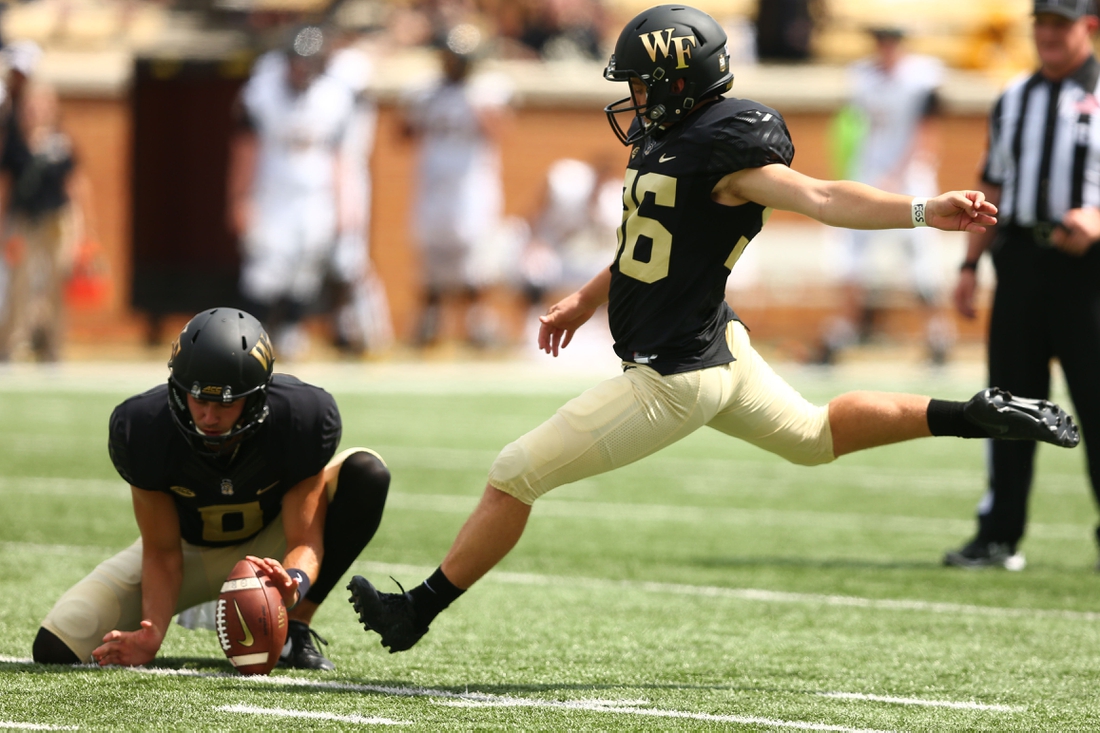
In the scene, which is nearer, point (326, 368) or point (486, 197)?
point (326, 368)

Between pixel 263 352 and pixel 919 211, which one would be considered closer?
pixel 919 211

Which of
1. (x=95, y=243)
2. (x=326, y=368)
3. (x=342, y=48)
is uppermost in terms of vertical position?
(x=342, y=48)

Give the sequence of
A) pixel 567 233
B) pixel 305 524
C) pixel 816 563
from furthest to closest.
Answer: pixel 567 233 → pixel 816 563 → pixel 305 524

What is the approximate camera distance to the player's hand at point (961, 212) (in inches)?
151

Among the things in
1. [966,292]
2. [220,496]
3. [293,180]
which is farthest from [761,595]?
[293,180]

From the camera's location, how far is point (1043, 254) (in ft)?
20.6

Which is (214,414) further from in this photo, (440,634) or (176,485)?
(440,634)

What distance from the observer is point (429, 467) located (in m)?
9.30

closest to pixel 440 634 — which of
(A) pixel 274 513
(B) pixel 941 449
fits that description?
(A) pixel 274 513

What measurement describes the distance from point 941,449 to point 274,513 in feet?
23.4

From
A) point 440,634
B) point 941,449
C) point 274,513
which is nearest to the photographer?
point 274,513

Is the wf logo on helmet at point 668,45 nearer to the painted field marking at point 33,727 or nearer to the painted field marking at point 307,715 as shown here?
the painted field marking at point 307,715

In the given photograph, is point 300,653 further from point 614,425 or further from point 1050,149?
point 1050,149

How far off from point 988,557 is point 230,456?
3.32 meters
